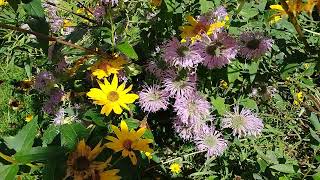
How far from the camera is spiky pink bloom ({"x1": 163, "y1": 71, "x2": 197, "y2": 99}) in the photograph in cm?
186

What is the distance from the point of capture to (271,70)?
2031 millimetres

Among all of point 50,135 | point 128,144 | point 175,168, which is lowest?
point 175,168

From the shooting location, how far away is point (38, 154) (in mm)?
1106

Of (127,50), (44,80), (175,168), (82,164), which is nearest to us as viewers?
(82,164)

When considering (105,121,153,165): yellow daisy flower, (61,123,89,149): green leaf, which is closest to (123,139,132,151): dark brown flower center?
(105,121,153,165): yellow daisy flower

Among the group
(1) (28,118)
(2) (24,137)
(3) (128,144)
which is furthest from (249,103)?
(1) (28,118)

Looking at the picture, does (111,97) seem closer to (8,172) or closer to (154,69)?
(154,69)

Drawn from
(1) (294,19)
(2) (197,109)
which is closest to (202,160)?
(2) (197,109)

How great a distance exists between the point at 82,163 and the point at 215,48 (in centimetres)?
75

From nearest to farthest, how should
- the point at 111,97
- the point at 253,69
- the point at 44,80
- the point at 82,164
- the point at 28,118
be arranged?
the point at 82,164 → the point at 111,97 → the point at 253,69 → the point at 44,80 → the point at 28,118

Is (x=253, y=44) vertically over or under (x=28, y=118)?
under

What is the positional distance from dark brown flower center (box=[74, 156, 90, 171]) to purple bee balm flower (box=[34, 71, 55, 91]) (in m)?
0.83

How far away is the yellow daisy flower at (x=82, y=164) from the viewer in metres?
1.18

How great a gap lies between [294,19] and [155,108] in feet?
3.67
